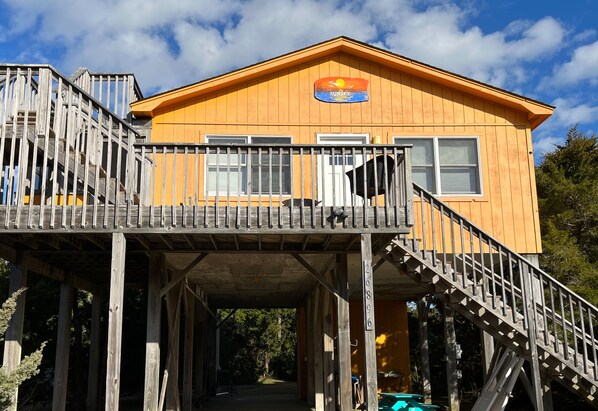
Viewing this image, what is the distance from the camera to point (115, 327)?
7.36 meters

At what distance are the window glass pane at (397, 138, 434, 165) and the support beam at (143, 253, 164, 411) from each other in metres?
5.15

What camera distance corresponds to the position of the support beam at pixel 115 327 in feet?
23.5

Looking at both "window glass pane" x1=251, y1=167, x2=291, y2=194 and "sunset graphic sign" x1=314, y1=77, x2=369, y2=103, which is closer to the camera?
"window glass pane" x1=251, y1=167, x2=291, y2=194

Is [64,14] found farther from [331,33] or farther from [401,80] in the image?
[401,80]

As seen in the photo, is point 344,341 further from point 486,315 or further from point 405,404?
point 405,404

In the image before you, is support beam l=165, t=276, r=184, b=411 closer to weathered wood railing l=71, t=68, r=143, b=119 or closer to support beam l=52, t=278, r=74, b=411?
support beam l=52, t=278, r=74, b=411

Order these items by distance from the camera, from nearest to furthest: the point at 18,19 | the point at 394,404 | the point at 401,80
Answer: the point at 394,404 < the point at 401,80 < the point at 18,19

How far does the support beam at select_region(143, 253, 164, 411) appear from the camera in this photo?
835 cm

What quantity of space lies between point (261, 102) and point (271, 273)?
3385 mm

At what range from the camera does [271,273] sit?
482 inches

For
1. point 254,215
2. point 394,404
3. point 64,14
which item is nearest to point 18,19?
point 64,14

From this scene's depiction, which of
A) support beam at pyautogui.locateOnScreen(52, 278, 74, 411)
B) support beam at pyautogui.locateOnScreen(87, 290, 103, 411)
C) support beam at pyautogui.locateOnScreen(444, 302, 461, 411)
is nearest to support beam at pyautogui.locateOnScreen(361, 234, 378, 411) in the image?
support beam at pyautogui.locateOnScreen(52, 278, 74, 411)

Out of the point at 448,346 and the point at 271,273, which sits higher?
the point at 271,273

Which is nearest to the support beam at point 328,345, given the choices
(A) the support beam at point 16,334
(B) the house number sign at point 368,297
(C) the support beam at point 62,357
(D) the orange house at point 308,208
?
(D) the orange house at point 308,208
